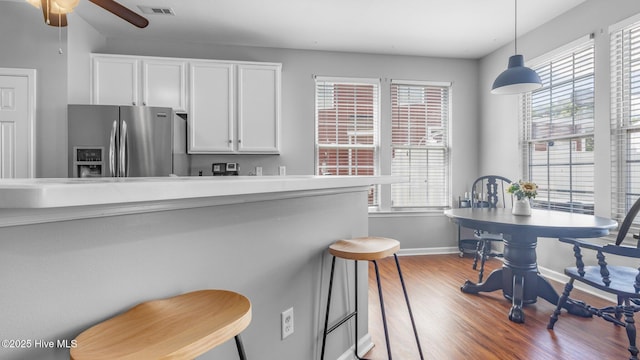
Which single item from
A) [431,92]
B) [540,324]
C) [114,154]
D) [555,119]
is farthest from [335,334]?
[431,92]

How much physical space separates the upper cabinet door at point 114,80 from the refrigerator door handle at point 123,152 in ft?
1.92

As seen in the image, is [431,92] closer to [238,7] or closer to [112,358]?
[238,7]

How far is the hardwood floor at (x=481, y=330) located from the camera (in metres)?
1.93

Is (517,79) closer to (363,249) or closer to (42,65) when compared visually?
(363,249)

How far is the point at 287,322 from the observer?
4.58ft

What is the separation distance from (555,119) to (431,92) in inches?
61.9

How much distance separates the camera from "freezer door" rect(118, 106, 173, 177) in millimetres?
3057

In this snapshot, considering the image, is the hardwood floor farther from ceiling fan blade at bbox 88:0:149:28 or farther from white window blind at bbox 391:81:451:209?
ceiling fan blade at bbox 88:0:149:28

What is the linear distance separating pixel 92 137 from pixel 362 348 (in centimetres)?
307

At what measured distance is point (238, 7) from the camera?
3.12 metres

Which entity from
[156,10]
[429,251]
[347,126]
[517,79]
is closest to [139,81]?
[156,10]

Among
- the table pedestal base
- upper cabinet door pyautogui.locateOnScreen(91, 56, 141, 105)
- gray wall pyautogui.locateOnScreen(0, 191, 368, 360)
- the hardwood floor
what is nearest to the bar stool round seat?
gray wall pyautogui.locateOnScreen(0, 191, 368, 360)

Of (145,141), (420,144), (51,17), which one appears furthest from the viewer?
(420,144)

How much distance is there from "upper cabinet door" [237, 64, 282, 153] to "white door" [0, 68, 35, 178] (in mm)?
1969
